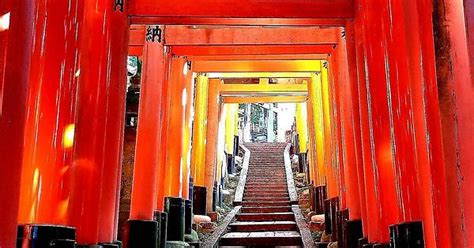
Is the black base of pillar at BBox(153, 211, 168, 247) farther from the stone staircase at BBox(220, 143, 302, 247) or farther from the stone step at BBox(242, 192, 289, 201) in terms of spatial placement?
the stone step at BBox(242, 192, 289, 201)

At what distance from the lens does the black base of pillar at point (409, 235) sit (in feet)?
13.8

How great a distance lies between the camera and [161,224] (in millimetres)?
8797

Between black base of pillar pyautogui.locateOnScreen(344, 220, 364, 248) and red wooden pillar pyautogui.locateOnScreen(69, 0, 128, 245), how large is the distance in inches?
121

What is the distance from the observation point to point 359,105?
6.70 metres

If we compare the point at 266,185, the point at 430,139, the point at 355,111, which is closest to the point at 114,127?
the point at 355,111

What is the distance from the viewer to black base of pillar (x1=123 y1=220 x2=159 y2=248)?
304 inches

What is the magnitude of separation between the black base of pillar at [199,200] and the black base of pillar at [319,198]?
2568 millimetres

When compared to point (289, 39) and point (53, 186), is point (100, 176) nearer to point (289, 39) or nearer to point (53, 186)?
point (53, 186)

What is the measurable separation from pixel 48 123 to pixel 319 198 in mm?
8754

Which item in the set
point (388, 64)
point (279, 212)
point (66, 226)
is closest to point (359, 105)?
point (388, 64)

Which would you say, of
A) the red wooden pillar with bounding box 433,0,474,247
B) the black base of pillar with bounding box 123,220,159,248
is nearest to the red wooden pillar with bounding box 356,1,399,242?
the red wooden pillar with bounding box 433,0,474,247

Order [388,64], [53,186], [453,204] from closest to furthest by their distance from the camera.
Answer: [453,204] → [53,186] → [388,64]

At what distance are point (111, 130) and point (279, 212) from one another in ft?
24.4

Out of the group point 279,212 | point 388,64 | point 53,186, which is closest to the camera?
point 53,186
